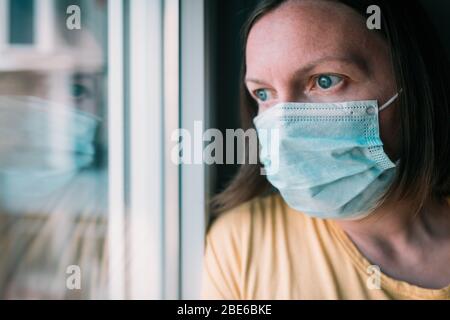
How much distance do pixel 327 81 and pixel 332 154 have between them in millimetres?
156

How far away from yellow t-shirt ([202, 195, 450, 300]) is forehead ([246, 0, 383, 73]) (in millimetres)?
391

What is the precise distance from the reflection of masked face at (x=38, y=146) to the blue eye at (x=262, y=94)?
373mm

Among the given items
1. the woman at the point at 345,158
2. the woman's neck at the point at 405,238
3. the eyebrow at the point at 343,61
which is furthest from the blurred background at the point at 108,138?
the woman's neck at the point at 405,238

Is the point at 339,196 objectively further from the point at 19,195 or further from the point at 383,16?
the point at 19,195

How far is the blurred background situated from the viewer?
1.04 m

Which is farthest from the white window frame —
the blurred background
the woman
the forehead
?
the forehead

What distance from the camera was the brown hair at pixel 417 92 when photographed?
39.6 inches

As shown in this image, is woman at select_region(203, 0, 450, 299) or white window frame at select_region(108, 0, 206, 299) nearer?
woman at select_region(203, 0, 450, 299)

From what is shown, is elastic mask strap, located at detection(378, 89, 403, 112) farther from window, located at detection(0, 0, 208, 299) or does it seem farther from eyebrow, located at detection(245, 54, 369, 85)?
window, located at detection(0, 0, 208, 299)

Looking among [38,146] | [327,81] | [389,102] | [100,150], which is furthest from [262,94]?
[38,146]

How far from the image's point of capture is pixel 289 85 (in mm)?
1004

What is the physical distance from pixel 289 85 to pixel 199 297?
1.87ft

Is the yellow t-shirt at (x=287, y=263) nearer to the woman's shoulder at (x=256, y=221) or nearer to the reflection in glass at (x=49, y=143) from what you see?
the woman's shoulder at (x=256, y=221)
